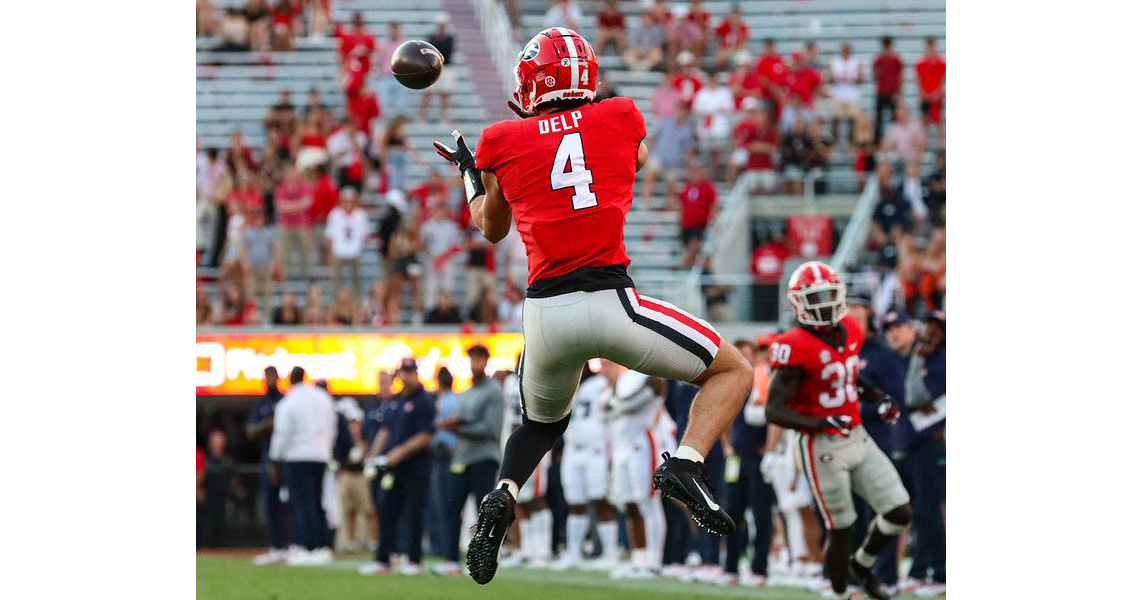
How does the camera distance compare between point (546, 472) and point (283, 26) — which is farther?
point (283, 26)

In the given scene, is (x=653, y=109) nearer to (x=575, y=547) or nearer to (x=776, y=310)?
(x=776, y=310)

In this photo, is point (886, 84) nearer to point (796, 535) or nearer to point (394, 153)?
point (394, 153)

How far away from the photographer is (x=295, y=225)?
63.7 feet

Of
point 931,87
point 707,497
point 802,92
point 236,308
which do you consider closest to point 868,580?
point 707,497

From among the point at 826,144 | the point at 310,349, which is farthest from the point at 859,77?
the point at 310,349

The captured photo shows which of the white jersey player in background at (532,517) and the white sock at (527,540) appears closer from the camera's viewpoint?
the white jersey player in background at (532,517)

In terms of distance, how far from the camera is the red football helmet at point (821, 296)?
9477 millimetres

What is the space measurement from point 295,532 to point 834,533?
6.89 metres

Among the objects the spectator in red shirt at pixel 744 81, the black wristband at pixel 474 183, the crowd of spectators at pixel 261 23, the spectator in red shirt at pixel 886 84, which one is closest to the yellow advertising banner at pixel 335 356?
the spectator in red shirt at pixel 744 81

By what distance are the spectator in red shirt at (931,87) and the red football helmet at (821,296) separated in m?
11.1

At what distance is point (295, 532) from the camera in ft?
48.7

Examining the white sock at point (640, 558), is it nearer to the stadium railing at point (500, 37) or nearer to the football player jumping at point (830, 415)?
the football player jumping at point (830, 415)

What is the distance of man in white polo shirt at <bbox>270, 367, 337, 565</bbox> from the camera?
14.5 metres

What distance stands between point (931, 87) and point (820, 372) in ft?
38.2
